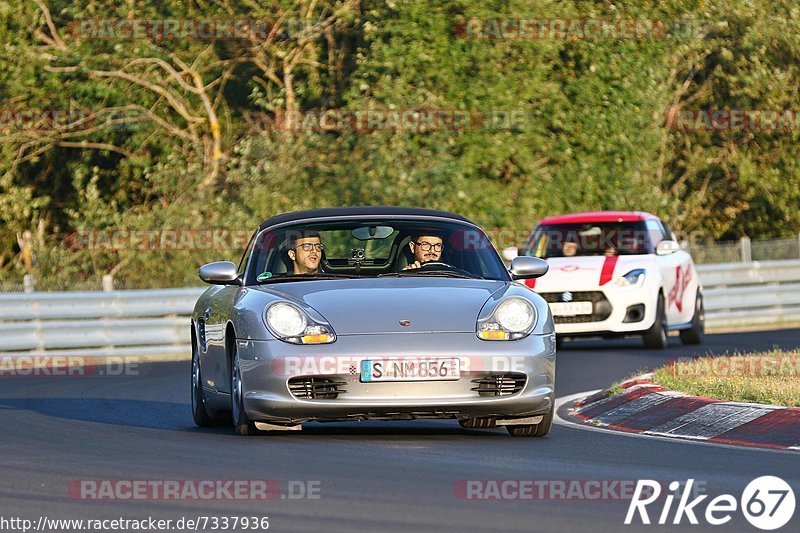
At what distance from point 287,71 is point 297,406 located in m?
22.6

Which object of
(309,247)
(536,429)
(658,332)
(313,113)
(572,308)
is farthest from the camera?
(313,113)

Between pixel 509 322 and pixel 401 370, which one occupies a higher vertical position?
pixel 509 322

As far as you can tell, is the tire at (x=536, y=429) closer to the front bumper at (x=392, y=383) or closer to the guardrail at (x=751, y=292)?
the front bumper at (x=392, y=383)

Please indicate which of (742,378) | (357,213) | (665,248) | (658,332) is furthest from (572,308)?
(357,213)

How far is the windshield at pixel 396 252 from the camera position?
11461 millimetres

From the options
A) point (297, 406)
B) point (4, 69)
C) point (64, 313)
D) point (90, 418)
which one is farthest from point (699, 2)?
point (297, 406)

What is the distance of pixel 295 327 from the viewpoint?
10.3m

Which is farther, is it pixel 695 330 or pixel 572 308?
pixel 695 330

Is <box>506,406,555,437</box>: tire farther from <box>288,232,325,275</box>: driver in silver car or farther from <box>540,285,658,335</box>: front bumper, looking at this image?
<box>540,285,658,335</box>: front bumper

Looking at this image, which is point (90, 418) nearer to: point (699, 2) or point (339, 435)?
point (339, 435)

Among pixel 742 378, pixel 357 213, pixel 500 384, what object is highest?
pixel 357 213

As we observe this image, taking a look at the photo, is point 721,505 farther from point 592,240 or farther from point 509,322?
point 592,240

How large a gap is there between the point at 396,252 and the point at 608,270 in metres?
9.04

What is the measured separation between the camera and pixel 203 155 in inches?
1289
